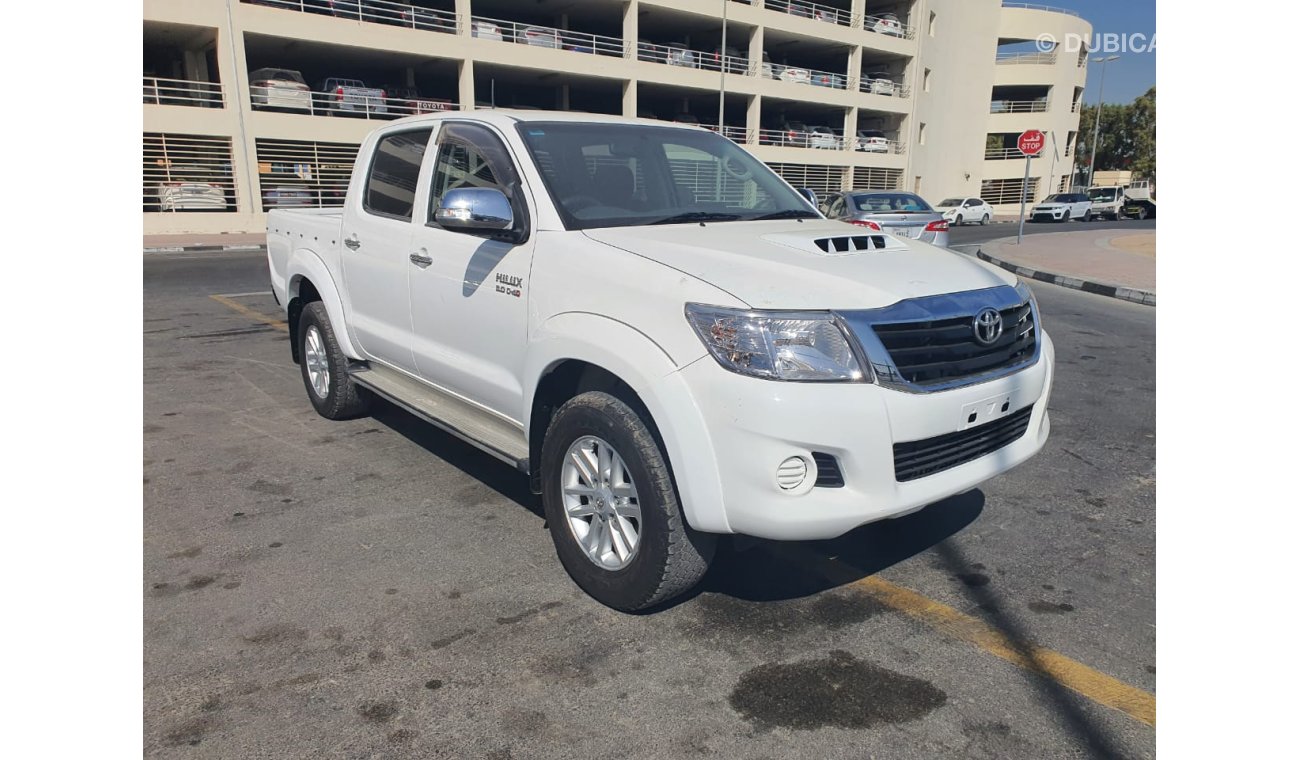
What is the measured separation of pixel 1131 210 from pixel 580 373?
4696cm

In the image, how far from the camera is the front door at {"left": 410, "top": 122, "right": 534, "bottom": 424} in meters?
3.63

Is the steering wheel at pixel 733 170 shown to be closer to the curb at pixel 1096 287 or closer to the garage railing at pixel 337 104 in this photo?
the curb at pixel 1096 287

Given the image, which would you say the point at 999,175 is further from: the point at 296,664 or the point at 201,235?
the point at 296,664

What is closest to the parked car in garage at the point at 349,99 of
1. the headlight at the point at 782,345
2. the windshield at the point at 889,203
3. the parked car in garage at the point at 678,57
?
the parked car in garage at the point at 678,57

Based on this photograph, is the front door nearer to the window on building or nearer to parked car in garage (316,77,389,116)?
parked car in garage (316,77,389,116)

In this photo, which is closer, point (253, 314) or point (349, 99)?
point (253, 314)

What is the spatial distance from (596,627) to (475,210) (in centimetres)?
175

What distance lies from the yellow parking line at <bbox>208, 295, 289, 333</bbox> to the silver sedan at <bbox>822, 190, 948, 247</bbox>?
338 inches

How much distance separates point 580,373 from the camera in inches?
134

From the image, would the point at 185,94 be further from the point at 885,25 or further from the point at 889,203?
the point at 885,25

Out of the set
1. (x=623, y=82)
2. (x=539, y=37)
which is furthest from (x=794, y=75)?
(x=539, y=37)

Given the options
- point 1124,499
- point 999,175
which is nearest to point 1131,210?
point 999,175

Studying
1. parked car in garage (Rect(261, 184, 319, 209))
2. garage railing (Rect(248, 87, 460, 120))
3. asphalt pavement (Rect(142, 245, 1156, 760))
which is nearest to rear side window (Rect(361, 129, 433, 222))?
asphalt pavement (Rect(142, 245, 1156, 760))

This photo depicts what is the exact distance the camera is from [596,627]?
10.3ft
